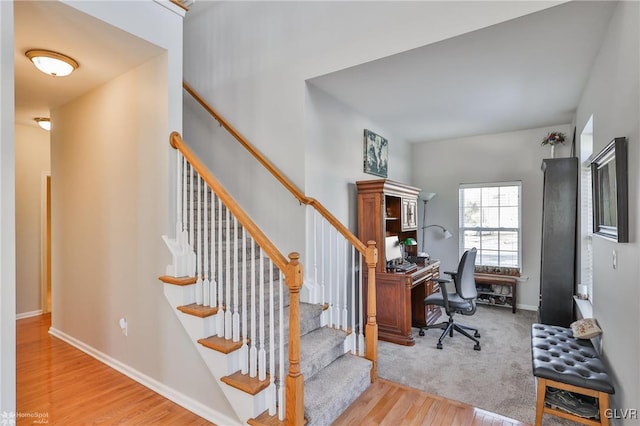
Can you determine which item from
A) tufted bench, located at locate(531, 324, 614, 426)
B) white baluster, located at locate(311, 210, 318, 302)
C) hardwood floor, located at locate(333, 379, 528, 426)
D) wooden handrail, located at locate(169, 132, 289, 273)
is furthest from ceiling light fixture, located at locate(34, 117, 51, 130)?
tufted bench, located at locate(531, 324, 614, 426)

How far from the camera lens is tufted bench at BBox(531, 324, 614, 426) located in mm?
2021

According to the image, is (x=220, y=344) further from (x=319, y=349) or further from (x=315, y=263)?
(x=315, y=263)

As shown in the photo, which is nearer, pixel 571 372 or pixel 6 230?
pixel 6 230

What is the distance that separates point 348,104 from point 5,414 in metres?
3.88

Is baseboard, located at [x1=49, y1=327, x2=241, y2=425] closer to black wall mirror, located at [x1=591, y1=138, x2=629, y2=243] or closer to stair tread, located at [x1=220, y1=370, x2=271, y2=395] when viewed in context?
stair tread, located at [x1=220, y1=370, x2=271, y2=395]

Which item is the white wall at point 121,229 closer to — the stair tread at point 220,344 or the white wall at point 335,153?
the stair tread at point 220,344

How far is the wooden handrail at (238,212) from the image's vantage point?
1.96 meters

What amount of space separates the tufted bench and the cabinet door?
220 centimetres

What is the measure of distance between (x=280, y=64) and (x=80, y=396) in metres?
3.46

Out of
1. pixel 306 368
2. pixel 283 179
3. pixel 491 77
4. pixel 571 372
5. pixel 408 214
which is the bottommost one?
pixel 306 368

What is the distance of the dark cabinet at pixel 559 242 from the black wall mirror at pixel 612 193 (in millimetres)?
1264

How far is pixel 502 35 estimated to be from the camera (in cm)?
253

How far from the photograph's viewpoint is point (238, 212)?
2.18 meters

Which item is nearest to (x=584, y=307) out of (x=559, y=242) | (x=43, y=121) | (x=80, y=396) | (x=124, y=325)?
(x=559, y=242)
